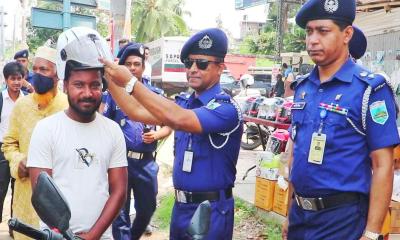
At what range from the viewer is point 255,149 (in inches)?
431

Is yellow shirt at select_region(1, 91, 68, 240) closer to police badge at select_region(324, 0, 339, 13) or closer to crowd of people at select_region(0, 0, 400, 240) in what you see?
crowd of people at select_region(0, 0, 400, 240)

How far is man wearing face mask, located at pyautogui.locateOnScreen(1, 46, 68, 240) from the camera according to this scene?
347cm

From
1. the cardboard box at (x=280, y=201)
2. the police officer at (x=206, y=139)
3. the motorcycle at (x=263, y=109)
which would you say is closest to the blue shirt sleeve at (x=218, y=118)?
the police officer at (x=206, y=139)

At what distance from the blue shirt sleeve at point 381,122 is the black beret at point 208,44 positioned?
106 centimetres

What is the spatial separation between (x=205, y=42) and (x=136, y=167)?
6.40ft

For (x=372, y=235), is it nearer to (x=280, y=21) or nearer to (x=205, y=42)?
(x=205, y=42)

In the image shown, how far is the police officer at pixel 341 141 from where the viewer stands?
2.41 m

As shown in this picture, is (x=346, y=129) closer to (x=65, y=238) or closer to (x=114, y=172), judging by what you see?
(x=114, y=172)

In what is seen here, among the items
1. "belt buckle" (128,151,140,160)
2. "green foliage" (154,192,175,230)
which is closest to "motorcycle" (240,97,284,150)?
"green foliage" (154,192,175,230)

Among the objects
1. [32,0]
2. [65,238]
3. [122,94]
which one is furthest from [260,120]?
[32,0]

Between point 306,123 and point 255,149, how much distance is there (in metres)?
8.34

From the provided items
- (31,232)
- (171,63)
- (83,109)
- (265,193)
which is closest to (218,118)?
(83,109)

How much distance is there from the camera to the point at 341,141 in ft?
8.12

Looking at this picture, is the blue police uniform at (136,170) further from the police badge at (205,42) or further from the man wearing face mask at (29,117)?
the police badge at (205,42)
